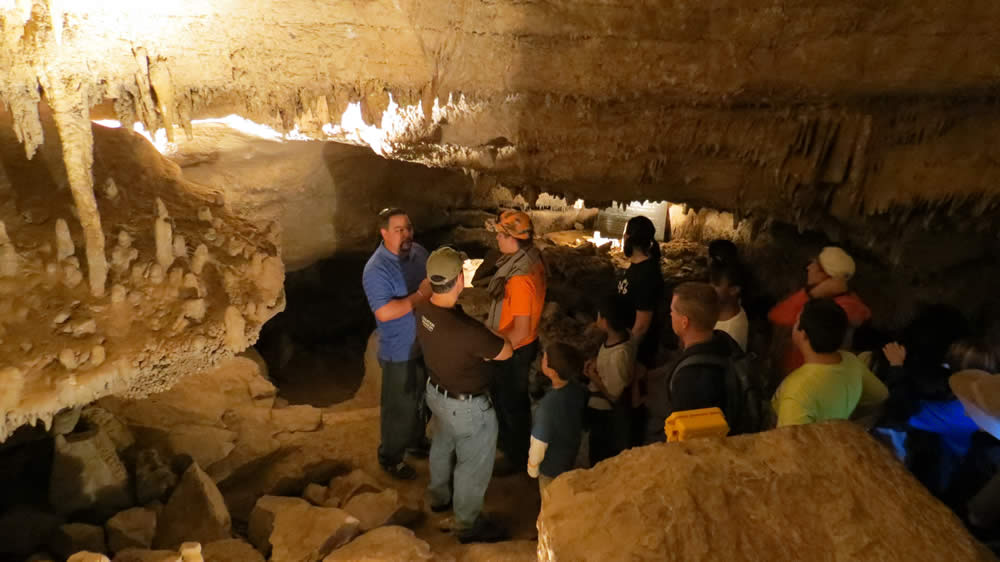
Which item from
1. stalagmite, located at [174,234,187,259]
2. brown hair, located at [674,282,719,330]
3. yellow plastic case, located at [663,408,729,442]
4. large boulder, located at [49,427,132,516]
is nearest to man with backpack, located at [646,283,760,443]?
brown hair, located at [674,282,719,330]

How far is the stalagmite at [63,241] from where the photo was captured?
2928 millimetres

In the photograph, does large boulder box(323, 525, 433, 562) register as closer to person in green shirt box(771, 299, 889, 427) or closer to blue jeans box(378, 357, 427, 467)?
blue jeans box(378, 357, 427, 467)

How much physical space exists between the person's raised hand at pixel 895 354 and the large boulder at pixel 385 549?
111 inches

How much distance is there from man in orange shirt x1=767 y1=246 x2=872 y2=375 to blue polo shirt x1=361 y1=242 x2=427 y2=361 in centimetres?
234

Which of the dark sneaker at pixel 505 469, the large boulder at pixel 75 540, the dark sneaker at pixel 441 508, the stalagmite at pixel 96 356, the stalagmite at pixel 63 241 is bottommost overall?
the dark sneaker at pixel 505 469

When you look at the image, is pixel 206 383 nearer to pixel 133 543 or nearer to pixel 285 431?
pixel 285 431

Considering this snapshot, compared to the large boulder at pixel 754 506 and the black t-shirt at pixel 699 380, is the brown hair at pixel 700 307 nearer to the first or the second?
the black t-shirt at pixel 699 380

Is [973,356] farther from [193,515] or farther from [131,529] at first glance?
[131,529]

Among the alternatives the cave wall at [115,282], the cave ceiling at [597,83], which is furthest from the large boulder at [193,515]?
the cave ceiling at [597,83]

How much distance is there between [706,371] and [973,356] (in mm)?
1584

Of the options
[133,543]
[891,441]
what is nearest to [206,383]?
[133,543]

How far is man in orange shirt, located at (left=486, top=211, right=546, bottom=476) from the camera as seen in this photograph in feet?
12.5

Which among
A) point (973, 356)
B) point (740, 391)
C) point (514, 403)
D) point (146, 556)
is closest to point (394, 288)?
point (514, 403)

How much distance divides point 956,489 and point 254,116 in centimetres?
463
